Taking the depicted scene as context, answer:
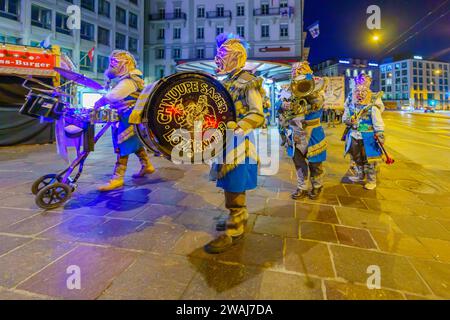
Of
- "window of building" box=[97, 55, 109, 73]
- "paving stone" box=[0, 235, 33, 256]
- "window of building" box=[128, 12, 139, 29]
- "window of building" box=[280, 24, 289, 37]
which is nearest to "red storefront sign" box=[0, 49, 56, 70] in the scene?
"paving stone" box=[0, 235, 33, 256]

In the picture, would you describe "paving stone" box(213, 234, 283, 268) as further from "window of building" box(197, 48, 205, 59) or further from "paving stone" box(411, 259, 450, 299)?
"window of building" box(197, 48, 205, 59)

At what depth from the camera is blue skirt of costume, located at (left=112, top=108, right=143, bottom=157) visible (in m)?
3.91

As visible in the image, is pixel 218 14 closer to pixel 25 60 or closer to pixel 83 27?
pixel 83 27

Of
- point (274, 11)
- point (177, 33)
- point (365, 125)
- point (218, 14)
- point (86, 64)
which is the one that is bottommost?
point (365, 125)

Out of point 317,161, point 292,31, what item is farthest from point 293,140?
point 292,31

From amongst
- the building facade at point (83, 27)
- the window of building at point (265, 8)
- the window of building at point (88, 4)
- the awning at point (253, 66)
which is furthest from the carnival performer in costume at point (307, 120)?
the window of building at point (265, 8)

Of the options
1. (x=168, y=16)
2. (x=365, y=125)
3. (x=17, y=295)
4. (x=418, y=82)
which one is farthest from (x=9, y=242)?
(x=418, y=82)

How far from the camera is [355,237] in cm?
260

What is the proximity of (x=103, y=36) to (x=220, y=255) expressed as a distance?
3330cm

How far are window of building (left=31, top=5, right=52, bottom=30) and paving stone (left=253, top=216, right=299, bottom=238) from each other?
2822 cm

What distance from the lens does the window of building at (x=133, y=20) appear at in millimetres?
32713
